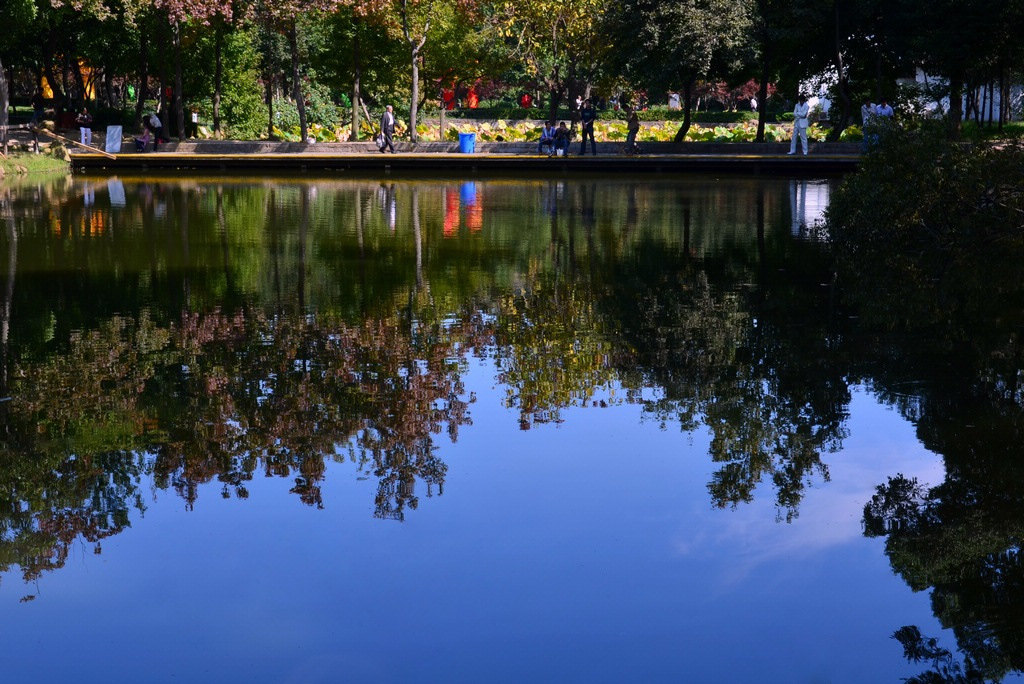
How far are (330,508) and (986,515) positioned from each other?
320 cm

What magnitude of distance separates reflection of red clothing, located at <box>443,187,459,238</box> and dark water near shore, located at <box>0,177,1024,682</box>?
4647 mm

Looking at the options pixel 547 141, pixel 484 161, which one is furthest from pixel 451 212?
pixel 547 141

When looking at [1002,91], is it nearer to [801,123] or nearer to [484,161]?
[801,123]

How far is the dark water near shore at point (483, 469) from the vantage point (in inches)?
197

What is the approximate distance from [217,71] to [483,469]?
1682 inches

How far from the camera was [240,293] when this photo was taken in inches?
540

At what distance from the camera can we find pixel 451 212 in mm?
24172

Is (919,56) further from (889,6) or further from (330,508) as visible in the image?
(330,508)

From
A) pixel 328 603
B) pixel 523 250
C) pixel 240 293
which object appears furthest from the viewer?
pixel 523 250

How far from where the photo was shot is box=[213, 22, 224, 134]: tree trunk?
46.5 meters

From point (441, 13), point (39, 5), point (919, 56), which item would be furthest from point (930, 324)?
point (441, 13)

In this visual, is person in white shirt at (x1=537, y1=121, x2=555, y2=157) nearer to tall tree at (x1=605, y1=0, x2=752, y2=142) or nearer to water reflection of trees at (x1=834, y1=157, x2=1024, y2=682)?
tall tree at (x1=605, y1=0, x2=752, y2=142)

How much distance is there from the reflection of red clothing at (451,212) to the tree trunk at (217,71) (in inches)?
722

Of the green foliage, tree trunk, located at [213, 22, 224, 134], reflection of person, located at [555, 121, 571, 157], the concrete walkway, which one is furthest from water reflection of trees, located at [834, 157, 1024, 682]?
the green foliage
